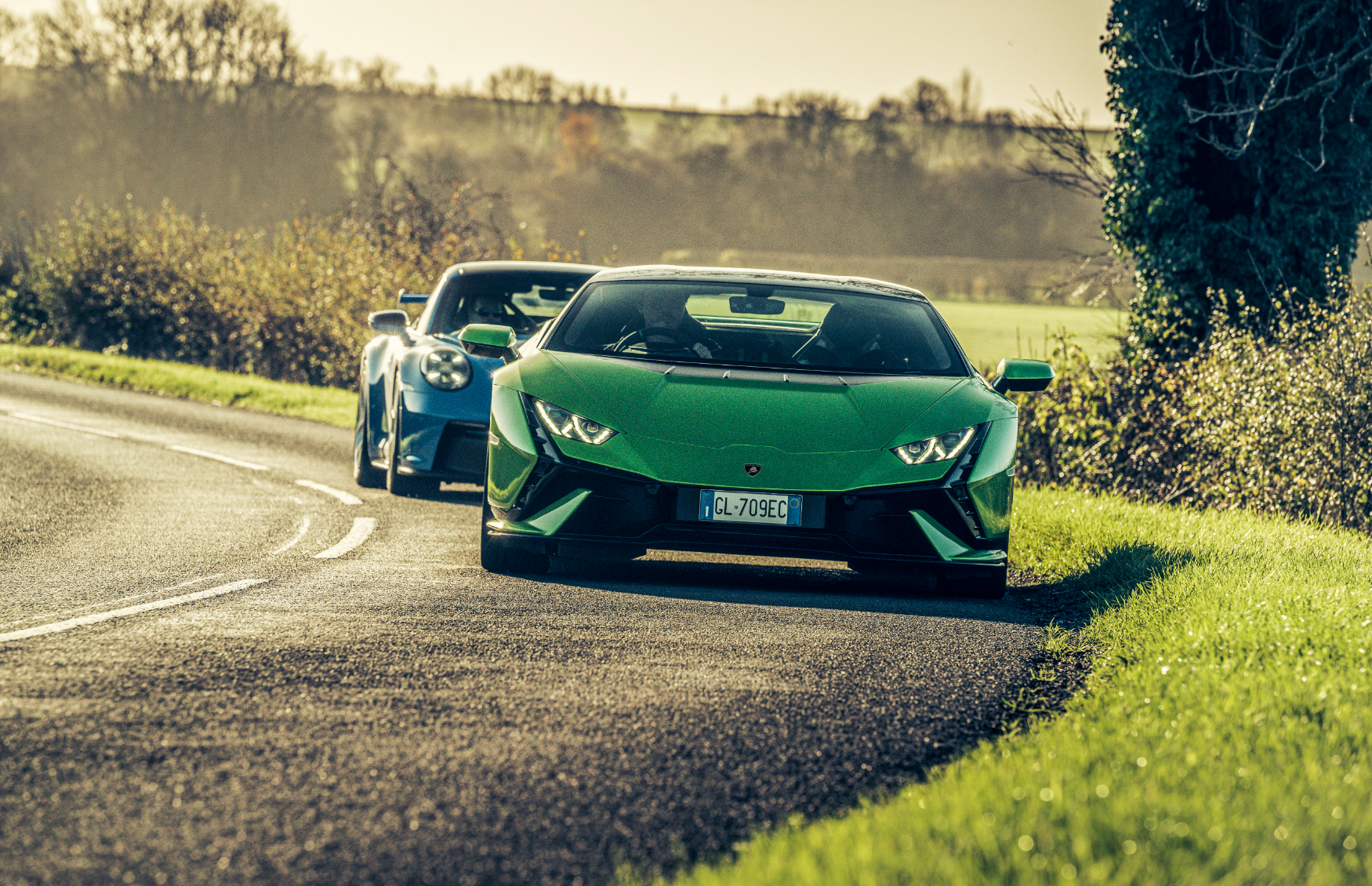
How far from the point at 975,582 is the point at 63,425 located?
1207 centimetres

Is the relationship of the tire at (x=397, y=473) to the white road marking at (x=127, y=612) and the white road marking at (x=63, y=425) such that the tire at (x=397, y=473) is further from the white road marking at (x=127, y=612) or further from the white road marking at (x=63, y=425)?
the white road marking at (x=63, y=425)

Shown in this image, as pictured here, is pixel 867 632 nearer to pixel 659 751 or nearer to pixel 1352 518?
pixel 659 751

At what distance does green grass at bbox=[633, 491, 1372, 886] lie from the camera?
9.84ft

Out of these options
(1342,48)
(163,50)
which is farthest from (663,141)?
(1342,48)

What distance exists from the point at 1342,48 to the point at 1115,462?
4.92m

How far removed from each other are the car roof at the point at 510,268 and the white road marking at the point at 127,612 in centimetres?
452

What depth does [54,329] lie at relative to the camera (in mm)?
31125

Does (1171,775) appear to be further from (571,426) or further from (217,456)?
(217,456)

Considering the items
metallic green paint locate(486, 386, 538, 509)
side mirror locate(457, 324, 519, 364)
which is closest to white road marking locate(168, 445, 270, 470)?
side mirror locate(457, 324, 519, 364)

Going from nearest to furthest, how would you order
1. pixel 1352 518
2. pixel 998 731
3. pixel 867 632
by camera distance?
1. pixel 998 731
2. pixel 867 632
3. pixel 1352 518

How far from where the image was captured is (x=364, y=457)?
1134cm

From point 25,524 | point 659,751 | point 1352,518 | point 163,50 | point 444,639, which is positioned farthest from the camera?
point 163,50

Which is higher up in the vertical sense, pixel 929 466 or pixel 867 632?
pixel 929 466

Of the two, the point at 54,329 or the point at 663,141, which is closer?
the point at 54,329
